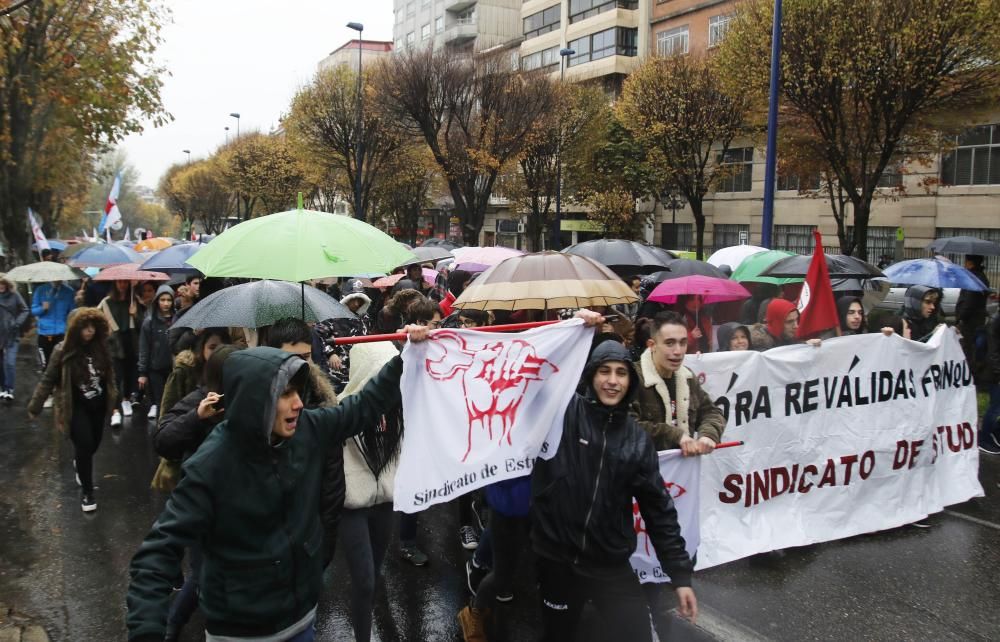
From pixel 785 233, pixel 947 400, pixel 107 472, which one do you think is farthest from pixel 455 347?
pixel 785 233

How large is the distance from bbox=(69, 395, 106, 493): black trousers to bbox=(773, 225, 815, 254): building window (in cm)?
2969

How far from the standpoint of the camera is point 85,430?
6191 mm

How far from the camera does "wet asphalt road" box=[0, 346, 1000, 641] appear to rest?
14.7 feet

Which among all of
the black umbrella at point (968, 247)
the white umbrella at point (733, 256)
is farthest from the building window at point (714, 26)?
the white umbrella at point (733, 256)

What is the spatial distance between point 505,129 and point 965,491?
2349cm

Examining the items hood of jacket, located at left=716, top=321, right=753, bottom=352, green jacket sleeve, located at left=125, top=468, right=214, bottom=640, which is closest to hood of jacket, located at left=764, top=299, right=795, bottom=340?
hood of jacket, located at left=716, top=321, right=753, bottom=352

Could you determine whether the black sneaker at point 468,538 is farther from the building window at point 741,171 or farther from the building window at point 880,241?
the building window at point 741,171

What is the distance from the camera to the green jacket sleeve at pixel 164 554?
2244 millimetres

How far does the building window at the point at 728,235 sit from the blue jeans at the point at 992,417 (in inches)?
1058

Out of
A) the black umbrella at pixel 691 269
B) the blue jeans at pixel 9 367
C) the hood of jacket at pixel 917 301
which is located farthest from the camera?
the blue jeans at pixel 9 367

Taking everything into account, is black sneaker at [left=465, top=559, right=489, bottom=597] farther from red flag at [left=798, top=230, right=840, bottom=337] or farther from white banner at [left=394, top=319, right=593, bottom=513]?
red flag at [left=798, top=230, right=840, bottom=337]

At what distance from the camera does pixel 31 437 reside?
8.81 metres

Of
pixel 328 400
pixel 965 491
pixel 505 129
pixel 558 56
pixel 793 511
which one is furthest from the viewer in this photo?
pixel 558 56

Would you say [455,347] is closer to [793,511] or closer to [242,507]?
[242,507]
